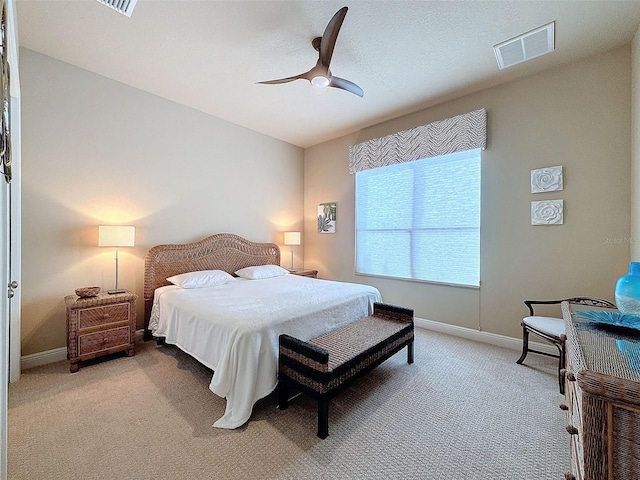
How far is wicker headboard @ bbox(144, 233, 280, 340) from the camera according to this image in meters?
3.20

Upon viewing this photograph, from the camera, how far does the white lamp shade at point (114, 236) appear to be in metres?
2.68

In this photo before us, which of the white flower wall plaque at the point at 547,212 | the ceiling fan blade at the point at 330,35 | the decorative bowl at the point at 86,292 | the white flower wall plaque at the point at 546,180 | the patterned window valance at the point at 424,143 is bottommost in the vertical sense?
the decorative bowl at the point at 86,292

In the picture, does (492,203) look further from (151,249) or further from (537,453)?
(151,249)

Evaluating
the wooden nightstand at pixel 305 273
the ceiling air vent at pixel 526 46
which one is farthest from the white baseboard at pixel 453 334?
the ceiling air vent at pixel 526 46

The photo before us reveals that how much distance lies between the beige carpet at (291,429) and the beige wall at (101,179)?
978 mm

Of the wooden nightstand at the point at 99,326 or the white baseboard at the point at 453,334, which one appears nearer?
the wooden nightstand at the point at 99,326

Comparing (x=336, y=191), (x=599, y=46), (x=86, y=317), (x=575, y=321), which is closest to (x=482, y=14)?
(x=599, y=46)

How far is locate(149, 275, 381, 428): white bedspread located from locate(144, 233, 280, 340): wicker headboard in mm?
265

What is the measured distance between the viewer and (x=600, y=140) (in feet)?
8.27

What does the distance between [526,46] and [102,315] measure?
186 inches

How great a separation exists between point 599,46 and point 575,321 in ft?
8.97

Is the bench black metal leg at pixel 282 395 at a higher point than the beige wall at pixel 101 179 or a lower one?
lower

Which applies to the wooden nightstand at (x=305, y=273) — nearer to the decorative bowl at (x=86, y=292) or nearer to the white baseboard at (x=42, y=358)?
the decorative bowl at (x=86, y=292)

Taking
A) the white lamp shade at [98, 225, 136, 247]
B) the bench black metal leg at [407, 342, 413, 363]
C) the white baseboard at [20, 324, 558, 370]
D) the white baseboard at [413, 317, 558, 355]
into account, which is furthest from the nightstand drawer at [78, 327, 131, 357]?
the white baseboard at [413, 317, 558, 355]
